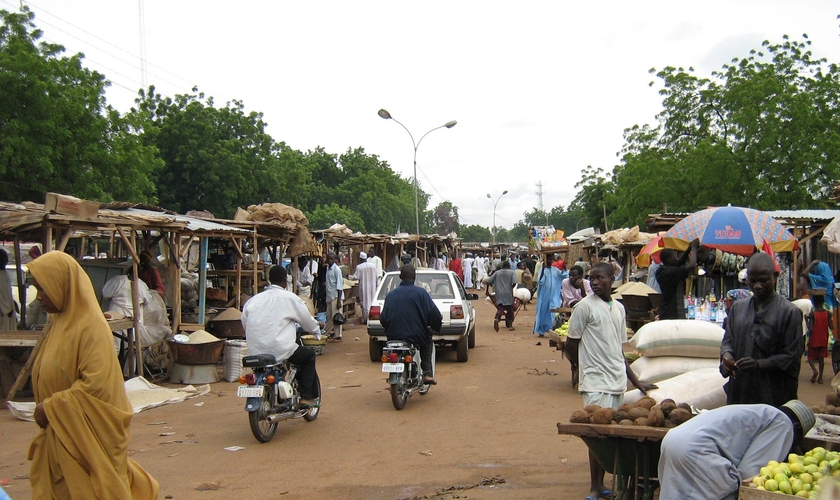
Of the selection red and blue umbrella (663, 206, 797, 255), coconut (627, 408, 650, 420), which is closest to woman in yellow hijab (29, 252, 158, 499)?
coconut (627, 408, 650, 420)

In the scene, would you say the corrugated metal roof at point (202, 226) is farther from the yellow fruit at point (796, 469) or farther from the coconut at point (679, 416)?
Result: the yellow fruit at point (796, 469)

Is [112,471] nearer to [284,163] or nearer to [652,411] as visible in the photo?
[652,411]

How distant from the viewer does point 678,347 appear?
25.0ft

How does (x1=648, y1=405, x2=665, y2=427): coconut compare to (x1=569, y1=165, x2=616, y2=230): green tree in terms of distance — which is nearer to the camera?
(x1=648, y1=405, x2=665, y2=427): coconut

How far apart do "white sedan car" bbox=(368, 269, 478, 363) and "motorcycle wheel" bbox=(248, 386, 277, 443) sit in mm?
4705

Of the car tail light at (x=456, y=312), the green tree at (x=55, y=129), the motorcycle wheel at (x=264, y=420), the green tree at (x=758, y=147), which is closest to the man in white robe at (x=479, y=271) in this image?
the green tree at (x=758, y=147)

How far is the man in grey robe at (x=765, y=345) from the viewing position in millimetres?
4664

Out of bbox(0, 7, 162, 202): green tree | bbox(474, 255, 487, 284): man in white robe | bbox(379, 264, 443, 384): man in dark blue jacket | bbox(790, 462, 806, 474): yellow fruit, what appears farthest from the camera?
bbox(474, 255, 487, 284): man in white robe

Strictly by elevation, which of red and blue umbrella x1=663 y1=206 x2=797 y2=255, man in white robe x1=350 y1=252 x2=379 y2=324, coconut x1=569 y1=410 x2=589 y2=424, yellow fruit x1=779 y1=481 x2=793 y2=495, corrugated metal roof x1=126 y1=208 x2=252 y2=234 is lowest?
yellow fruit x1=779 y1=481 x2=793 y2=495

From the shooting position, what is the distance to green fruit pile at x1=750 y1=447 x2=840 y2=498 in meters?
3.78

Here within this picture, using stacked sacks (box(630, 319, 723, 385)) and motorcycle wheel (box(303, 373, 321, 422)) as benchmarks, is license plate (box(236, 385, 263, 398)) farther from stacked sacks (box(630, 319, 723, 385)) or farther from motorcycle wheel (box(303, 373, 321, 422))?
stacked sacks (box(630, 319, 723, 385))

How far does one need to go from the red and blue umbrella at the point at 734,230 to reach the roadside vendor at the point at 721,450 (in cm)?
446

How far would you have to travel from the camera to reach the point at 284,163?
3934cm

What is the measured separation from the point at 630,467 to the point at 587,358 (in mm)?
1112
